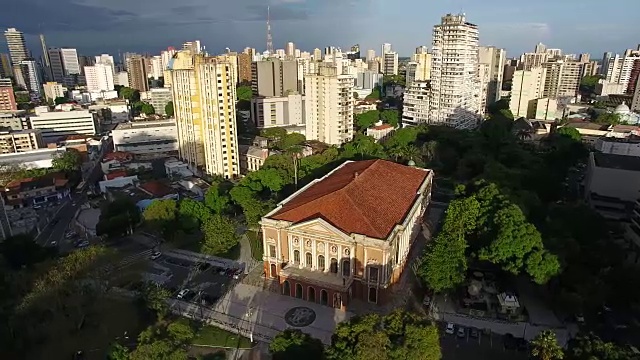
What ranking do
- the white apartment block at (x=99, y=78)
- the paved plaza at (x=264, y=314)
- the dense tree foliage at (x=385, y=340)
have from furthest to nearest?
the white apartment block at (x=99, y=78) < the paved plaza at (x=264, y=314) < the dense tree foliage at (x=385, y=340)

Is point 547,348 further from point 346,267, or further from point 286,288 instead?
point 286,288

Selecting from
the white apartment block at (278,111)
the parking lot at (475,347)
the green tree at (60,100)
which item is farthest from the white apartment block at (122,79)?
the parking lot at (475,347)

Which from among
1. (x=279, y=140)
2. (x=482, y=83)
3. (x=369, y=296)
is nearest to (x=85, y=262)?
(x=369, y=296)

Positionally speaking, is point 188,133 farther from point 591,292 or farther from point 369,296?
point 591,292

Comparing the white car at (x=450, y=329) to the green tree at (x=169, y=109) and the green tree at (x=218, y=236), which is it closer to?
the green tree at (x=218, y=236)

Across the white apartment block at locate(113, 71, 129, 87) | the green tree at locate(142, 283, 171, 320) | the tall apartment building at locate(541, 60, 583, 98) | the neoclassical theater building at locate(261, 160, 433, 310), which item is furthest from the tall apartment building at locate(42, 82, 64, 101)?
the tall apartment building at locate(541, 60, 583, 98)
